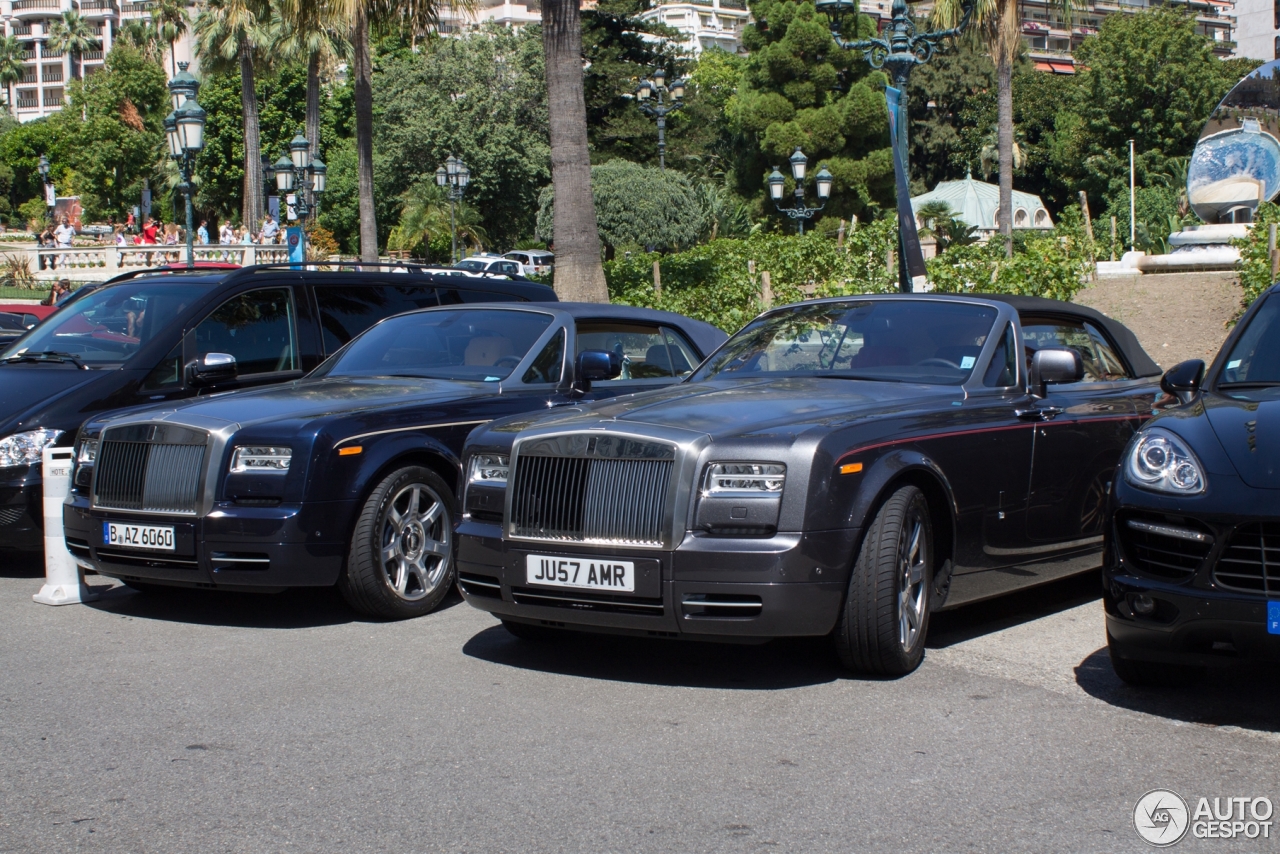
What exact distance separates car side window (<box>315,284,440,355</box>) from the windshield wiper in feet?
5.22

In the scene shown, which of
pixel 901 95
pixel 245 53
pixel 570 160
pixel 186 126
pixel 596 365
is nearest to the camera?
pixel 596 365

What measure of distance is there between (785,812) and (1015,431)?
2.86 metres

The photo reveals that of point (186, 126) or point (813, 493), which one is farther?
point (186, 126)

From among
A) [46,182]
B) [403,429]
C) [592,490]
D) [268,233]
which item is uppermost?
[46,182]

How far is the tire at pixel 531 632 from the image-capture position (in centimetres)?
615

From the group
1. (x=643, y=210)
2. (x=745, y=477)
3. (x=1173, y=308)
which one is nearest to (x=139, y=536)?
(x=745, y=477)

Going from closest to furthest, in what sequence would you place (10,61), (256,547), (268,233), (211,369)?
(256,547) → (211,369) → (268,233) → (10,61)

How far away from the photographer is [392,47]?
2931 inches

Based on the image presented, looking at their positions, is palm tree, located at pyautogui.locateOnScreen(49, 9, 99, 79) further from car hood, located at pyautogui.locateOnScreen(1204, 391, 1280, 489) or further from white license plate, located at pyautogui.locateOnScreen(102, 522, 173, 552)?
car hood, located at pyautogui.locateOnScreen(1204, 391, 1280, 489)

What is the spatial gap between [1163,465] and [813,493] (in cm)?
123

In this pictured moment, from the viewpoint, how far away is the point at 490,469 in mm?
5797

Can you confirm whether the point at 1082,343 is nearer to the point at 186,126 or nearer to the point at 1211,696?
the point at 1211,696

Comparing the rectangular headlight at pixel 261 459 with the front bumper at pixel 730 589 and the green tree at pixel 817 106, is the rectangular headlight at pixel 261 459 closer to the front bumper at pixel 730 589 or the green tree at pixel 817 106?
the front bumper at pixel 730 589

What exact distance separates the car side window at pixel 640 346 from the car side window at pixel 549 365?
0.25 metres
